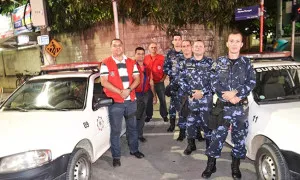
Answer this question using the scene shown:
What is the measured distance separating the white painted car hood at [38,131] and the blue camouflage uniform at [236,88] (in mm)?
1871

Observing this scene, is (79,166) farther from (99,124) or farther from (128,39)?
(128,39)

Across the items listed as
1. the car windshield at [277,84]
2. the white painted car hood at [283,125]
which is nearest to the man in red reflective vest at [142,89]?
the car windshield at [277,84]

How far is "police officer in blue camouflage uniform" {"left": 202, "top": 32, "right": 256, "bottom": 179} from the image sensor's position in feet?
11.8

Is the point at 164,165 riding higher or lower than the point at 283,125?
lower

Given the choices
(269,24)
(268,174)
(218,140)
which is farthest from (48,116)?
(269,24)

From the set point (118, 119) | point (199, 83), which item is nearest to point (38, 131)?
point (118, 119)

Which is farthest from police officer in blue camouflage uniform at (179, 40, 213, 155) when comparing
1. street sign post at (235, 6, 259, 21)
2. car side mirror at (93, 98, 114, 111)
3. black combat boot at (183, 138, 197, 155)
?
street sign post at (235, 6, 259, 21)

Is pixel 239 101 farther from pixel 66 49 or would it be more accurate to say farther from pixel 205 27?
pixel 66 49

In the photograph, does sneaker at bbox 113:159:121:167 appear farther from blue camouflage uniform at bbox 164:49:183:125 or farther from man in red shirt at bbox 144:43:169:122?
man in red shirt at bbox 144:43:169:122

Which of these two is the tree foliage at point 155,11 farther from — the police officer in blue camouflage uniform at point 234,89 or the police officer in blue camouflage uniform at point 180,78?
the police officer in blue camouflage uniform at point 234,89

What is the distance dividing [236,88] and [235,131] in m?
0.57

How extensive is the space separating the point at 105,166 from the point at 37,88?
1.63 metres

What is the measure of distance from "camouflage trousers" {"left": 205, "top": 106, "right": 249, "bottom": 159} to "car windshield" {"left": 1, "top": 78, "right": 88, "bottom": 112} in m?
1.90

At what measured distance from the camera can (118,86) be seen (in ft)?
14.4
